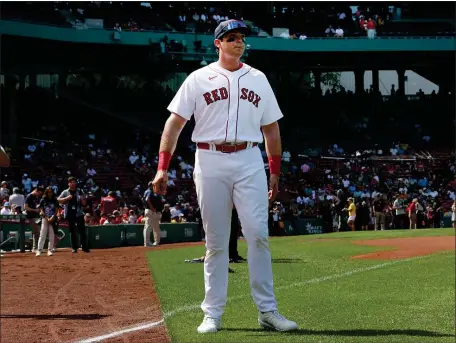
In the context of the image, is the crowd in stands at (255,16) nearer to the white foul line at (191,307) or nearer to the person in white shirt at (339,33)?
the person in white shirt at (339,33)

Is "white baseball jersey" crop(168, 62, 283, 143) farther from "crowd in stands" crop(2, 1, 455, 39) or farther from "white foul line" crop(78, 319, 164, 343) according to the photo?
"crowd in stands" crop(2, 1, 455, 39)

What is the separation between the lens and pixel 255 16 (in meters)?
42.8

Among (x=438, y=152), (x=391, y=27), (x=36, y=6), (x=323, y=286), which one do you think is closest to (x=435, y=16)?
(x=391, y=27)

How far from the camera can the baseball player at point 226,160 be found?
18.0ft

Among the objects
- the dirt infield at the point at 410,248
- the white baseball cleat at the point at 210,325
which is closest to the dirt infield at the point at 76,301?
the white baseball cleat at the point at 210,325

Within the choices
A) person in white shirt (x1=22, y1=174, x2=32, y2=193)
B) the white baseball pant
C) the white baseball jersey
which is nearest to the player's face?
the white baseball jersey

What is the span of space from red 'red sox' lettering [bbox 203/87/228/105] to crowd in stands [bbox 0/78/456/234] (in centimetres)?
1786

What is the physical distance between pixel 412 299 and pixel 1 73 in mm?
32047

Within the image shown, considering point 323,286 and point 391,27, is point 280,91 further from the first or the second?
point 323,286

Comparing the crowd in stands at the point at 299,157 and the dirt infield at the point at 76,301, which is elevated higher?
the crowd in stands at the point at 299,157

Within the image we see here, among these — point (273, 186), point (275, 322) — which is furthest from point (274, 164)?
point (275, 322)

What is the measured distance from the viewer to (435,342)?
498 centimetres

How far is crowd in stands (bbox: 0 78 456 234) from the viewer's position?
2991 cm

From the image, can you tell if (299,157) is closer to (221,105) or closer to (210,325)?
(221,105)
